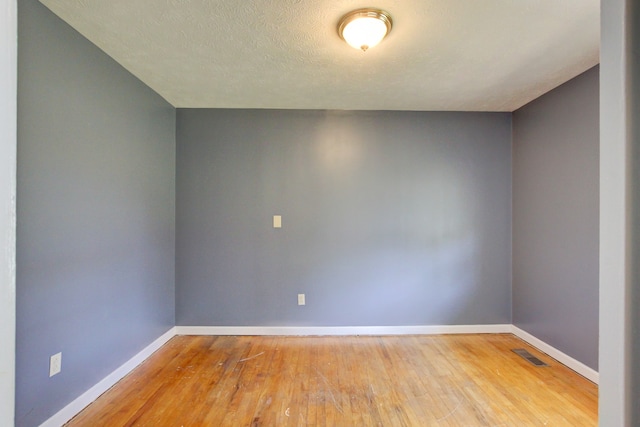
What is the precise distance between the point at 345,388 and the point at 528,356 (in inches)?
70.5

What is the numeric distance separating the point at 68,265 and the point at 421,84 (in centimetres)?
298

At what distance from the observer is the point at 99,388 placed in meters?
1.94

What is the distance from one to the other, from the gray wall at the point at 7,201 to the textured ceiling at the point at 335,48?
1263mm

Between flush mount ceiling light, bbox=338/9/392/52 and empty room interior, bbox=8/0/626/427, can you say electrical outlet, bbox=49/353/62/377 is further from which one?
flush mount ceiling light, bbox=338/9/392/52

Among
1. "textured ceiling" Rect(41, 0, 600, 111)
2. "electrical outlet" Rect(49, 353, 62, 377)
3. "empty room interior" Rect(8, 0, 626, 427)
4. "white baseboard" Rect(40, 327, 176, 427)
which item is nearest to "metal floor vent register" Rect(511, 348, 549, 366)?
"empty room interior" Rect(8, 0, 626, 427)

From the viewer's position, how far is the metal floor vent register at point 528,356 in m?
2.36

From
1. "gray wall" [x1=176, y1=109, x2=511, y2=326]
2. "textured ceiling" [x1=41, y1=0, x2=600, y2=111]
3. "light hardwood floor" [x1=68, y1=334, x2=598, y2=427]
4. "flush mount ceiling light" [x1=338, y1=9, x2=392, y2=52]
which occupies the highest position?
"textured ceiling" [x1=41, y1=0, x2=600, y2=111]

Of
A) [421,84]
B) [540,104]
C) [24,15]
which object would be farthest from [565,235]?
[24,15]

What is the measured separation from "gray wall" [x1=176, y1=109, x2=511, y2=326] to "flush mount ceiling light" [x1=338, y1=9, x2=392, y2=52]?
131 centimetres

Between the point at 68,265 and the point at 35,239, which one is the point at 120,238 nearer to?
the point at 68,265

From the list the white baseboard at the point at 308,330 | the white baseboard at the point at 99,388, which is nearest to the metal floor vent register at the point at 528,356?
the white baseboard at the point at 308,330

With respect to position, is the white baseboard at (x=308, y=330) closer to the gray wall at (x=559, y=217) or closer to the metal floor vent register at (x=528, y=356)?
the metal floor vent register at (x=528, y=356)

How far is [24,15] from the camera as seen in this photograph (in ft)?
4.66

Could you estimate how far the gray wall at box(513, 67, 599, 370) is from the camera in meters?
2.12
